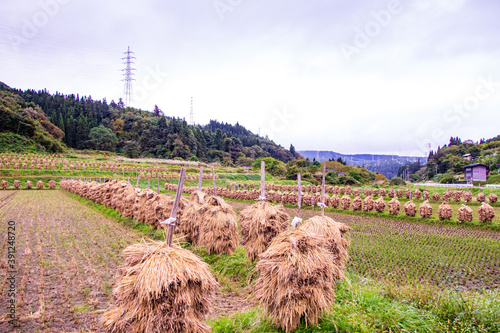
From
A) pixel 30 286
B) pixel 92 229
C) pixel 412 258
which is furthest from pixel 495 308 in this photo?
pixel 92 229

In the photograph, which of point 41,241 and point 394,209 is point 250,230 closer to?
point 41,241

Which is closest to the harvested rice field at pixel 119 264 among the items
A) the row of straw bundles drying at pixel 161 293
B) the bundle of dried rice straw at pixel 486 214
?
the row of straw bundles drying at pixel 161 293

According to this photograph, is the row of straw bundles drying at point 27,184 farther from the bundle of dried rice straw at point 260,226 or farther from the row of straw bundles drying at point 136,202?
the bundle of dried rice straw at point 260,226

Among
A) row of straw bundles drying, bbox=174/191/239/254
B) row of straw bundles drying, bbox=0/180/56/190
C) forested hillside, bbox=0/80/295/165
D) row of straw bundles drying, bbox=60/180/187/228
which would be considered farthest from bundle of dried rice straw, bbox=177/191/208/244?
forested hillside, bbox=0/80/295/165

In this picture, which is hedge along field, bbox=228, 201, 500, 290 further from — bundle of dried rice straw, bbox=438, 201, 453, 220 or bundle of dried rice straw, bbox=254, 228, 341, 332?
bundle of dried rice straw, bbox=254, 228, 341, 332

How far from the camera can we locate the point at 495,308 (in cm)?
488

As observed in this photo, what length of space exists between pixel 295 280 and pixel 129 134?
4145 inches

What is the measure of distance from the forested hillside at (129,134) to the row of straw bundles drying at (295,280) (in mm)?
79939

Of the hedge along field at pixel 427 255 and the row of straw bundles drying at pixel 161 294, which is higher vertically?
the row of straw bundles drying at pixel 161 294

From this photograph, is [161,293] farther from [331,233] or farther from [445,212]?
[445,212]

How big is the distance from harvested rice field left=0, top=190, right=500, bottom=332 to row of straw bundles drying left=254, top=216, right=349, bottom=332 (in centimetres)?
39

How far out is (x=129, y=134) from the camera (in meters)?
98.8

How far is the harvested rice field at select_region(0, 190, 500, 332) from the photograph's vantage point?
5.34 m

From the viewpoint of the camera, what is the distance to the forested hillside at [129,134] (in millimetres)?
86375
